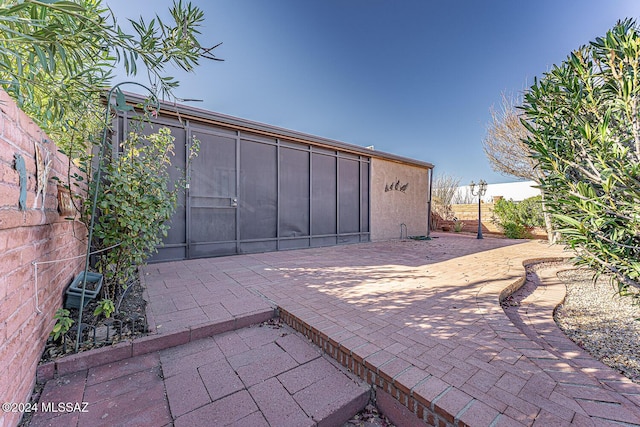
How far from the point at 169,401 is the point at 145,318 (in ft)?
3.49

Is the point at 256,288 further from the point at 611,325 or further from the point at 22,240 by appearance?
the point at 611,325

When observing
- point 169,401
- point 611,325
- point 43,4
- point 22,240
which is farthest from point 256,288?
point 611,325

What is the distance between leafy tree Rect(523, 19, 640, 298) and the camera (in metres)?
1.93

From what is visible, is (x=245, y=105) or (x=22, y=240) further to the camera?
(x=245, y=105)

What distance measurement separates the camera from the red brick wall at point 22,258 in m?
1.16

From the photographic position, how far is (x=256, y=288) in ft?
10.4

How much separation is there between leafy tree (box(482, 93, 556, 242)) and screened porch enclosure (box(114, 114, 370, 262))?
18.6 ft

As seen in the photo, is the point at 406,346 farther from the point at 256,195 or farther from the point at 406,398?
the point at 256,195

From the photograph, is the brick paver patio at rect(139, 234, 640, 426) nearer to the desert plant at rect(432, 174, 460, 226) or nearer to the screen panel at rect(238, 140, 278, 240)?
the screen panel at rect(238, 140, 278, 240)

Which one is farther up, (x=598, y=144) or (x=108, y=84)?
(x=108, y=84)

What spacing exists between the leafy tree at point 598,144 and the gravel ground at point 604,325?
45cm

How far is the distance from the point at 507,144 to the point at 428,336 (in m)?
9.81

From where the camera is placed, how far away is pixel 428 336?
6.64ft

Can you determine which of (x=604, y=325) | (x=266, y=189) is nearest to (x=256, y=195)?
(x=266, y=189)
